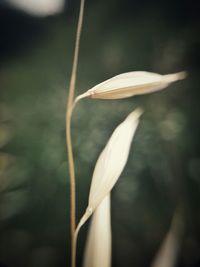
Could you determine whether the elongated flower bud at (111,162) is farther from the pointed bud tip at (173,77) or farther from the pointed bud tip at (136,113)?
A: the pointed bud tip at (173,77)

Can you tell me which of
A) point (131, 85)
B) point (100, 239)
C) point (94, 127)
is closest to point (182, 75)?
point (131, 85)

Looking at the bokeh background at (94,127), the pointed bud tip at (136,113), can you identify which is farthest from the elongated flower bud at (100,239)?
the pointed bud tip at (136,113)

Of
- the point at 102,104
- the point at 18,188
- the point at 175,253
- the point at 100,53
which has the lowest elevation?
the point at 175,253

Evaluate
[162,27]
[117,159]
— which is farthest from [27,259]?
[162,27]

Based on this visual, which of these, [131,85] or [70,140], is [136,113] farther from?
[70,140]

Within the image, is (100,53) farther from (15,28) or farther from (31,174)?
(31,174)

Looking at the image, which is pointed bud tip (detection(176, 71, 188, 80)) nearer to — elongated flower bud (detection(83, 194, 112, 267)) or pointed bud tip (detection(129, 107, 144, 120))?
pointed bud tip (detection(129, 107, 144, 120))
